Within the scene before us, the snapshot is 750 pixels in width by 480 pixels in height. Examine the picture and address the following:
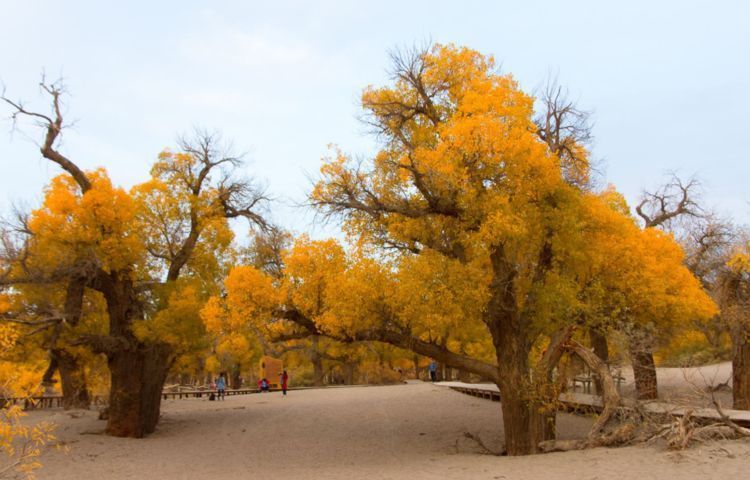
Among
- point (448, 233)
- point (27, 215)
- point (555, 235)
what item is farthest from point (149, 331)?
point (555, 235)

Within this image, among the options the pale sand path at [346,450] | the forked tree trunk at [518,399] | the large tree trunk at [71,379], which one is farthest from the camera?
the large tree trunk at [71,379]

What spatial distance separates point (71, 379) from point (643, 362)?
2168 centimetres

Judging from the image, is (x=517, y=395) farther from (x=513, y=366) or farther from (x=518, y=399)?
(x=513, y=366)

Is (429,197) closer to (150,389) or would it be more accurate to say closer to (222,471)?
(222,471)

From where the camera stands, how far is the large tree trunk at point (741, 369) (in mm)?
17219

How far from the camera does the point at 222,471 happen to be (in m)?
12.7

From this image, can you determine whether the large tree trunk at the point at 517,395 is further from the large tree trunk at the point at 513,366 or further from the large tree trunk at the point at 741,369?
the large tree trunk at the point at 741,369

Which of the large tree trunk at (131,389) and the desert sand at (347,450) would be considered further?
the large tree trunk at (131,389)

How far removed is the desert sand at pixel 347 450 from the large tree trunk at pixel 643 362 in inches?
84.8

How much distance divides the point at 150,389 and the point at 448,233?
451 inches

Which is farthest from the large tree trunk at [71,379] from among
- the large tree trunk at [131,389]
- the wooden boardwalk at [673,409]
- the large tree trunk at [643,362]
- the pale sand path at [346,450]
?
the large tree trunk at [643,362]

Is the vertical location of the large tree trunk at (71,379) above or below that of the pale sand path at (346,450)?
above

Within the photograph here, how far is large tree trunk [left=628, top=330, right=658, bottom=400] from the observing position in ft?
44.5

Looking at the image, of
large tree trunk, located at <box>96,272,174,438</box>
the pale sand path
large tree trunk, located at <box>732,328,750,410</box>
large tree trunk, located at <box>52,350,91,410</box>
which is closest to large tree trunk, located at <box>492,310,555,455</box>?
the pale sand path
